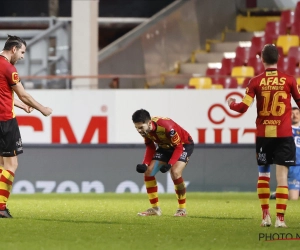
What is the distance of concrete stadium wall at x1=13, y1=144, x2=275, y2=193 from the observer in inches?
680

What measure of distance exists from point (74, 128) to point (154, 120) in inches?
289

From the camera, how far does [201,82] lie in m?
18.1

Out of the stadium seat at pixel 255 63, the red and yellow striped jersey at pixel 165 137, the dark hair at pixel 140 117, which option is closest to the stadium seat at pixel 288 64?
the stadium seat at pixel 255 63

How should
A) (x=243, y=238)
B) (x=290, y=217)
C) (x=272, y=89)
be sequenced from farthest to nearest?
(x=290, y=217) → (x=272, y=89) → (x=243, y=238)

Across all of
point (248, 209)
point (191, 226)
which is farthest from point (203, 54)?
point (191, 226)

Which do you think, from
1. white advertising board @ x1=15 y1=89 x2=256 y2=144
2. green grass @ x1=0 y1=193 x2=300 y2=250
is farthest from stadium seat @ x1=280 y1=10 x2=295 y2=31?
green grass @ x1=0 y1=193 x2=300 y2=250

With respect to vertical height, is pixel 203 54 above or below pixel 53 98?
above

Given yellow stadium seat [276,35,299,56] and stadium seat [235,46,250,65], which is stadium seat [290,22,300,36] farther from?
stadium seat [235,46,250,65]

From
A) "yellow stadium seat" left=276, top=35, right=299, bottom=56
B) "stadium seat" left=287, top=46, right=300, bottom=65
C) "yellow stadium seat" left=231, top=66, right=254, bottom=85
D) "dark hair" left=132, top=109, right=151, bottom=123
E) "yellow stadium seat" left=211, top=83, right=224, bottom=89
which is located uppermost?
"yellow stadium seat" left=276, top=35, right=299, bottom=56

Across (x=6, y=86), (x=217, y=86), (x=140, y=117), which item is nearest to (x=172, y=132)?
(x=140, y=117)

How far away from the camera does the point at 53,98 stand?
56.9 ft

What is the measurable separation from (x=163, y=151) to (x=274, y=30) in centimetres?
1185

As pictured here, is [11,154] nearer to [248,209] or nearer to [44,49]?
[248,209]

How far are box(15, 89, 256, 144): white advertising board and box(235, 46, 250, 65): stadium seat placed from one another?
4.35m
